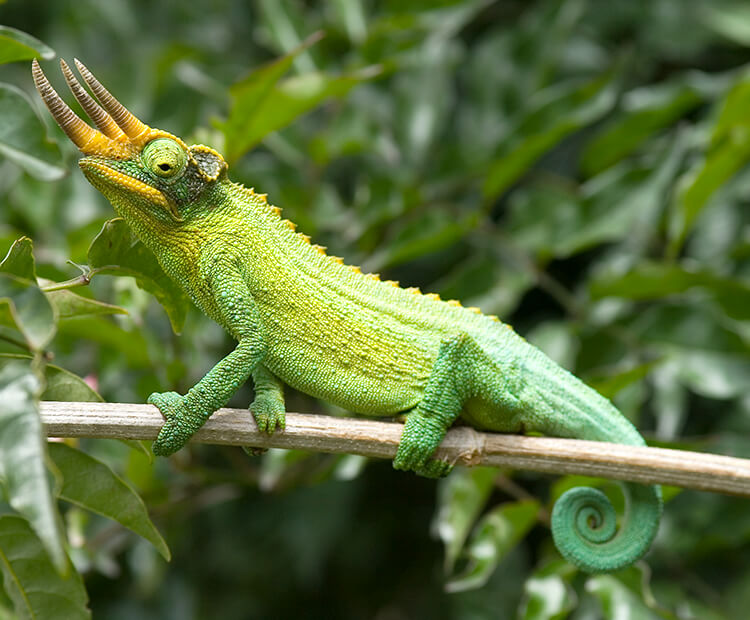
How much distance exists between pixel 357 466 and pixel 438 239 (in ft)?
2.18

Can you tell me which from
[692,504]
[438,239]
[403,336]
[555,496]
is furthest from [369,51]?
[692,504]

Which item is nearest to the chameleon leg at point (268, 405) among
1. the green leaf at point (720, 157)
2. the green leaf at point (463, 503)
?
the green leaf at point (463, 503)

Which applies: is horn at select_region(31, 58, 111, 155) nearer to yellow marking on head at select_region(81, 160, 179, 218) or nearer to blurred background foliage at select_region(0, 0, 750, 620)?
yellow marking on head at select_region(81, 160, 179, 218)

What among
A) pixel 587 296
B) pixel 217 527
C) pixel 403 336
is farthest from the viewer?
pixel 217 527

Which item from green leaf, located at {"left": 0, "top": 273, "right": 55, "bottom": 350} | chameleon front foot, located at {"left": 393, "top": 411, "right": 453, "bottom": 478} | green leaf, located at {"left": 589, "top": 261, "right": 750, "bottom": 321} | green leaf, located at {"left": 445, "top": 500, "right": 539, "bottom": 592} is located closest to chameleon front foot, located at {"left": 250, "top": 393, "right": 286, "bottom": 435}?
chameleon front foot, located at {"left": 393, "top": 411, "right": 453, "bottom": 478}

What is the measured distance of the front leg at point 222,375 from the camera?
62.3 inches

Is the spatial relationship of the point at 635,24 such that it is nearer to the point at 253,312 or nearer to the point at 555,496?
the point at 555,496

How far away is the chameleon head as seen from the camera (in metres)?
1.63

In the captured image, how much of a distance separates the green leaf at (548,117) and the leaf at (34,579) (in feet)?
5.36

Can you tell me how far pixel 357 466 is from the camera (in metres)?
2.16

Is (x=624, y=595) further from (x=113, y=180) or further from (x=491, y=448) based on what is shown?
(x=113, y=180)

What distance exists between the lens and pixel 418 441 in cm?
173

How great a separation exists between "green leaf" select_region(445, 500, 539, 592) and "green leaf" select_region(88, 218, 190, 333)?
837mm

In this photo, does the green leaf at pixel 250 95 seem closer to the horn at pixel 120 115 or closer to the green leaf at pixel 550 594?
the horn at pixel 120 115
